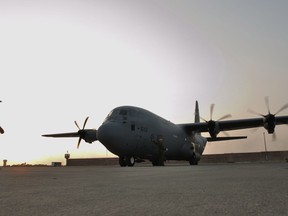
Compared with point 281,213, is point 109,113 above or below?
above

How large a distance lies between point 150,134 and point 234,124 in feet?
27.5

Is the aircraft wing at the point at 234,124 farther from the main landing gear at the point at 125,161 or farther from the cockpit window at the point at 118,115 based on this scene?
the cockpit window at the point at 118,115

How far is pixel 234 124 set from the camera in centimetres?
2762

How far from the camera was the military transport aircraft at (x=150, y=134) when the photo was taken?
68.5 feet

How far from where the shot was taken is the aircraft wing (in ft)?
87.3

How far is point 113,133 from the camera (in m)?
20.5

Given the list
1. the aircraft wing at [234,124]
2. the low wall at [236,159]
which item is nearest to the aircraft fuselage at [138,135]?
the aircraft wing at [234,124]

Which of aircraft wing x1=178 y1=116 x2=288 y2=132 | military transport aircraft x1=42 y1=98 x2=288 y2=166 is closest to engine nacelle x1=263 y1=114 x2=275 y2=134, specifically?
military transport aircraft x1=42 y1=98 x2=288 y2=166

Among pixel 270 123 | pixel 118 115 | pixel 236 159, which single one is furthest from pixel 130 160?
pixel 236 159

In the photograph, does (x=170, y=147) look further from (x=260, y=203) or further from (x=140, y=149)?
(x=260, y=203)

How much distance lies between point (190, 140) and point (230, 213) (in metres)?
27.5

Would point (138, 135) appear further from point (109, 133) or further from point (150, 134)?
point (109, 133)

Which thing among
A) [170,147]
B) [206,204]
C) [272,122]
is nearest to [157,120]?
[170,147]

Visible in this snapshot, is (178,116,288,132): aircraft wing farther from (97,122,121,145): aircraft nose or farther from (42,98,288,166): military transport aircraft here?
(97,122,121,145): aircraft nose
